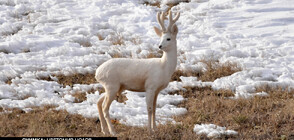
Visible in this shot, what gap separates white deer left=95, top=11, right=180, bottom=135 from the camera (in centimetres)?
639

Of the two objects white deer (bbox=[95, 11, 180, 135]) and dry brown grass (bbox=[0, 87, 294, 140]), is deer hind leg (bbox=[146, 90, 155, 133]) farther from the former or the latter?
dry brown grass (bbox=[0, 87, 294, 140])

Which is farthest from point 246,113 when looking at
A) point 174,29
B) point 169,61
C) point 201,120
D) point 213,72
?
point 213,72

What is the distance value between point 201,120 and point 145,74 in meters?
1.65

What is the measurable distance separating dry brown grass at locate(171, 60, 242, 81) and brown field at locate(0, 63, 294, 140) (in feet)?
3.55

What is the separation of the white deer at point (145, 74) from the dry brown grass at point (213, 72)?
3649 millimetres

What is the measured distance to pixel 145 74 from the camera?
6438 millimetres

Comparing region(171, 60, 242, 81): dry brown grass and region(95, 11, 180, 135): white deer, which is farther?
region(171, 60, 242, 81): dry brown grass

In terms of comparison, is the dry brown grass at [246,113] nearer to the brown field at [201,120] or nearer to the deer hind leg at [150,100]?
the brown field at [201,120]

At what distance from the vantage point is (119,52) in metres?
11.7

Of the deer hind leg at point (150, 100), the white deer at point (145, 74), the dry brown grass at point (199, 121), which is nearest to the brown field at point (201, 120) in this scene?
the dry brown grass at point (199, 121)

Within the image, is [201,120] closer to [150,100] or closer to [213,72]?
[150,100]

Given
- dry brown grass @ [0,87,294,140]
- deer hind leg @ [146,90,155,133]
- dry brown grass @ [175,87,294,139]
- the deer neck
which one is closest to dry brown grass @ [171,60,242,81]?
dry brown grass @ [175,87,294,139]

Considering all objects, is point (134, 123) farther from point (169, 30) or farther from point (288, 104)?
point (288, 104)

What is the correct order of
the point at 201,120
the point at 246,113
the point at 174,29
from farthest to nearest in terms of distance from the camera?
the point at 246,113 → the point at 201,120 → the point at 174,29
